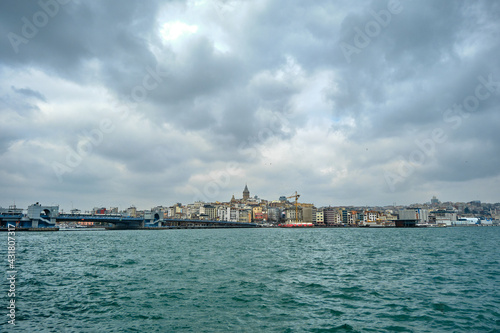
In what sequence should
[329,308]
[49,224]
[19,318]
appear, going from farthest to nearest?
[49,224] < [329,308] < [19,318]

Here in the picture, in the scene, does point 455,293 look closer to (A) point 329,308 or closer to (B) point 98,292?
(A) point 329,308

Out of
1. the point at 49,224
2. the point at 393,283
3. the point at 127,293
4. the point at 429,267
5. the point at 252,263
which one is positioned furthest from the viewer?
the point at 49,224

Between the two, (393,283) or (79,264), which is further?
(79,264)

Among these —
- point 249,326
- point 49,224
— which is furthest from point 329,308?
point 49,224

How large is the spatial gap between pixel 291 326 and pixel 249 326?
1657mm

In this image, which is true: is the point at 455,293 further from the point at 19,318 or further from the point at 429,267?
the point at 19,318

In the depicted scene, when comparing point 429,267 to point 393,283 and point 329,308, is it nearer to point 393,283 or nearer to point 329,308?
point 393,283

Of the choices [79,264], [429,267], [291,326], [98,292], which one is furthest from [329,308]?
[79,264]

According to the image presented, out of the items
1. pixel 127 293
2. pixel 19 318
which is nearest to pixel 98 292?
pixel 127 293

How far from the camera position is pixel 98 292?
18.0m

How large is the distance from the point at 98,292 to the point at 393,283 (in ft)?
59.4

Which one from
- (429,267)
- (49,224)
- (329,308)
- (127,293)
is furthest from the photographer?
(49,224)

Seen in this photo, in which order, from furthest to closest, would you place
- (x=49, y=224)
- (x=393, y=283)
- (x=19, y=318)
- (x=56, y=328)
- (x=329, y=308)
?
(x=49, y=224) → (x=393, y=283) → (x=329, y=308) → (x=19, y=318) → (x=56, y=328)

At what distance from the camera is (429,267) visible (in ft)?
89.4
